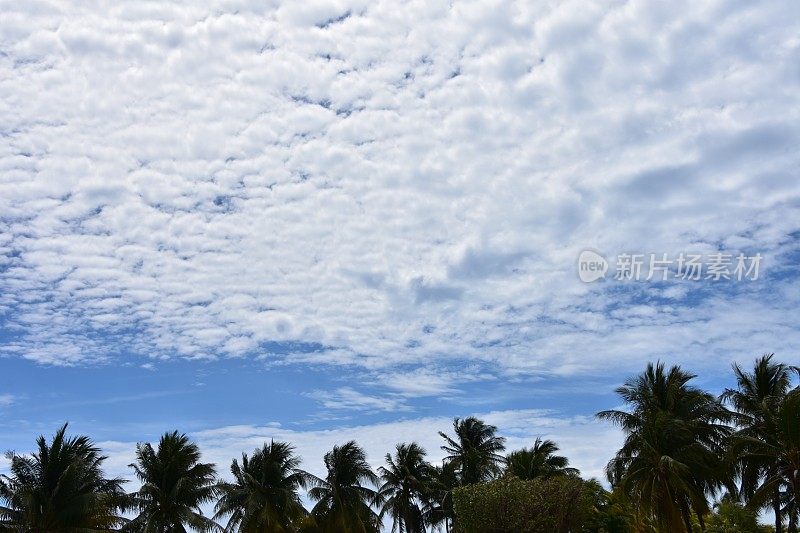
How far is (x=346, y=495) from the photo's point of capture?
52281 millimetres

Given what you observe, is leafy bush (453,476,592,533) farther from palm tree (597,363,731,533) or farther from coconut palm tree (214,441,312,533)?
coconut palm tree (214,441,312,533)

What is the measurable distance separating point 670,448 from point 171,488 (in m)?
28.4

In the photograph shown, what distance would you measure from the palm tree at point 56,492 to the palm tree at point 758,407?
108 ft

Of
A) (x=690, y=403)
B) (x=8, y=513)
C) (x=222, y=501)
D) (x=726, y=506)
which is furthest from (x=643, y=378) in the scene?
(x=8, y=513)

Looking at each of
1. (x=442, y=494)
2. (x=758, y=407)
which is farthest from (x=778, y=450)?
(x=442, y=494)

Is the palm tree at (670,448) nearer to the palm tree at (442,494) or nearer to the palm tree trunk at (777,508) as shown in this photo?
the palm tree trunk at (777,508)

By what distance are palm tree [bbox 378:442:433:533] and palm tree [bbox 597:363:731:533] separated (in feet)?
55.0

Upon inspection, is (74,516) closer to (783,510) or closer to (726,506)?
(726,506)

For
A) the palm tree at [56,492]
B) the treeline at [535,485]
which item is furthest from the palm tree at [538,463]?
the palm tree at [56,492]

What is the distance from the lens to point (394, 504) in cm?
5547

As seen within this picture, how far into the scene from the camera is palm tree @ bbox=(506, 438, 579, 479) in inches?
2092

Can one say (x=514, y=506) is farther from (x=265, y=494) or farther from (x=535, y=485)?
(x=265, y=494)

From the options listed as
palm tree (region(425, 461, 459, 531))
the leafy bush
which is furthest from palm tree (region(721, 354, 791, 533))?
palm tree (region(425, 461, 459, 531))

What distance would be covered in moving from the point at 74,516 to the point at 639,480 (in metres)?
30.1
